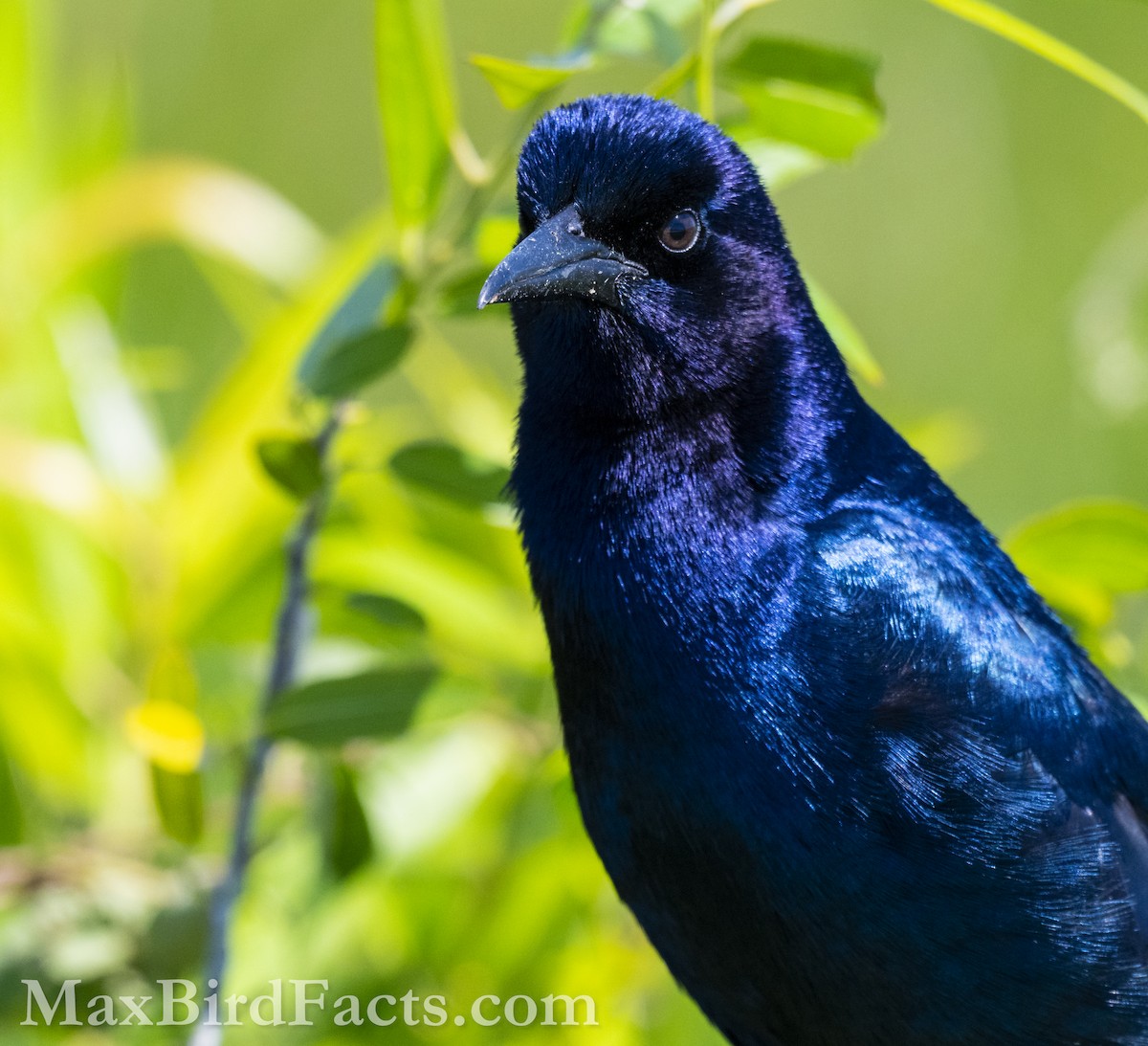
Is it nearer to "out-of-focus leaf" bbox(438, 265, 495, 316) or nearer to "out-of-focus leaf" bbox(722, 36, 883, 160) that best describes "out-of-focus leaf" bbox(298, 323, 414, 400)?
"out-of-focus leaf" bbox(438, 265, 495, 316)

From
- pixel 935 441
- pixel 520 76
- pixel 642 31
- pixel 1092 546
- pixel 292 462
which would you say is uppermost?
pixel 935 441

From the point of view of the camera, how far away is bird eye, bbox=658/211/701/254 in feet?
7.55

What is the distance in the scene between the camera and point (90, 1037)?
8.51ft

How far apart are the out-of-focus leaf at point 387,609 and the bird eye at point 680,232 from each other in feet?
1.89

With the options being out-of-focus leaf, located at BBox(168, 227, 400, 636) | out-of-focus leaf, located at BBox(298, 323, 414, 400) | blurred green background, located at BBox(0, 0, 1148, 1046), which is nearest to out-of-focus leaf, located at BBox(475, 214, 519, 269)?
blurred green background, located at BBox(0, 0, 1148, 1046)

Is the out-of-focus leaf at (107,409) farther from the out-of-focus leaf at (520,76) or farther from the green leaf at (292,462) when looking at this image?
the out-of-focus leaf at (520,76)

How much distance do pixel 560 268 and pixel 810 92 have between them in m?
0.38

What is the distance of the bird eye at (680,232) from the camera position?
7.55 ft

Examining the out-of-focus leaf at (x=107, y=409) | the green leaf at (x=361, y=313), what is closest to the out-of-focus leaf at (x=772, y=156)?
the green leaf at (x=361, y=313)

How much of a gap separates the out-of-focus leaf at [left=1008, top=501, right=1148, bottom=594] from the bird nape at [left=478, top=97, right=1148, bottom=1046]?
0.05m

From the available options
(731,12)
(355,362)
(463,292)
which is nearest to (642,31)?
(731,12)

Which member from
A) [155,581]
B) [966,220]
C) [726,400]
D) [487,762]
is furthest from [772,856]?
[966,220]

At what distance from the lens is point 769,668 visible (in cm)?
217

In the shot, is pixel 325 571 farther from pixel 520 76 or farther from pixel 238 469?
pixel 520 76
